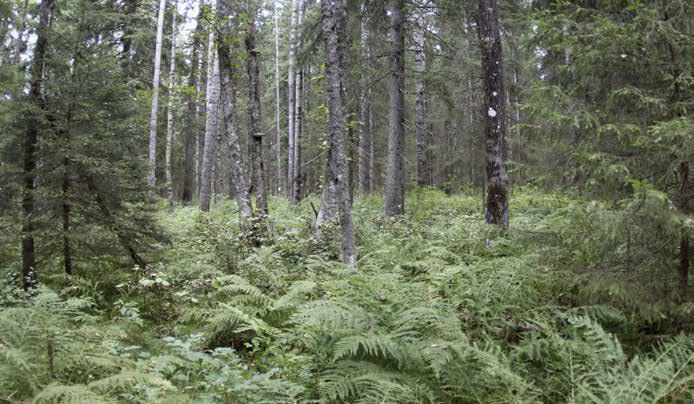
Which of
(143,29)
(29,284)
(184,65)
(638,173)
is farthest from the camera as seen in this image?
(184,65)

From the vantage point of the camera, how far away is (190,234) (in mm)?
10781

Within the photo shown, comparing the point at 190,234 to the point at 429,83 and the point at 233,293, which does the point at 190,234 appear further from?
the point at 429,83

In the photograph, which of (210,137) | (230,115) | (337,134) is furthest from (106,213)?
(210,137)

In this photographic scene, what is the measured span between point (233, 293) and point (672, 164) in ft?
16.4

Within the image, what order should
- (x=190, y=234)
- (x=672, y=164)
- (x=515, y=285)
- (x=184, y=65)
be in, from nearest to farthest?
(x=672, y=164)
(x=515, y=285)
(x=190, y=234)
(x=184, y=65)

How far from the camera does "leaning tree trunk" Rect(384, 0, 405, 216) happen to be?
37.9ft

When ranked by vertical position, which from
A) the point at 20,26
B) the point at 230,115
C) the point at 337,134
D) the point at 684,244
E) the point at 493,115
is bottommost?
the point at 684,244

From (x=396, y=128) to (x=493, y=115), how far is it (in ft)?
16.9

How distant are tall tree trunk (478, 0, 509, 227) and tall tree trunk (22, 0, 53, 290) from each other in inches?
268

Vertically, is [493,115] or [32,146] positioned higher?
[493,115]

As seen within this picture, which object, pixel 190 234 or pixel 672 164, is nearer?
pixel 672 164

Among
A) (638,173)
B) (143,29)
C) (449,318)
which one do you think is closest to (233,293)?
(449,318)

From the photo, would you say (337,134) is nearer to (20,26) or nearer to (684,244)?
(684,244)

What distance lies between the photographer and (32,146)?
6727 millimetres
